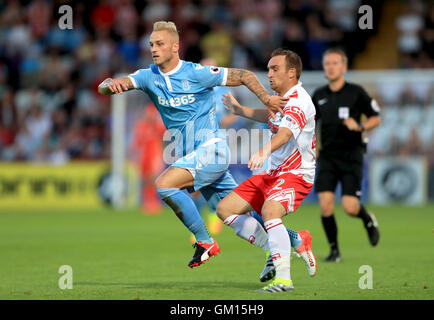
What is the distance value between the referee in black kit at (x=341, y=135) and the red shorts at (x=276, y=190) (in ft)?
8.79

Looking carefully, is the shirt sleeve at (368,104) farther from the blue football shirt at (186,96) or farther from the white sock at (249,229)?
the white sock at (249,229)

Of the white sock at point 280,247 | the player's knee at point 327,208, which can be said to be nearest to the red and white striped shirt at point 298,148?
the white sock at point 280,247

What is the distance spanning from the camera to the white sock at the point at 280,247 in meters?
6.64

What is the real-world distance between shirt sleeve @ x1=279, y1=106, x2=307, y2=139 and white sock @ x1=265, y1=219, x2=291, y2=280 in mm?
770

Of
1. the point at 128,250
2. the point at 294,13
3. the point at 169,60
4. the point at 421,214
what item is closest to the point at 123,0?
the point at 294,13

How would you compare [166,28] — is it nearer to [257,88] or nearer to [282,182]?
[257,88]

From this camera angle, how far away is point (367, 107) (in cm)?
1000

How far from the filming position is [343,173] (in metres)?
9.95

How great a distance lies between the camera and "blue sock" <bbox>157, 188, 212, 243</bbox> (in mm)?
7441

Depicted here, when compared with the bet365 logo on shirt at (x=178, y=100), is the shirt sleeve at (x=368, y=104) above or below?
above

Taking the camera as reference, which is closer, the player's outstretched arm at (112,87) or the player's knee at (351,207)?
the player's outstretched arm at (112,87)

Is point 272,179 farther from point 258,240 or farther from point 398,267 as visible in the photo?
point 398,267
